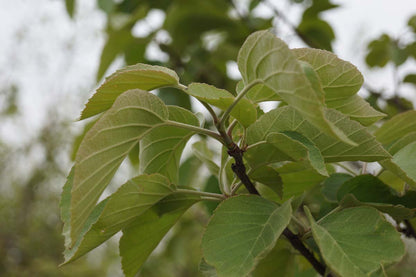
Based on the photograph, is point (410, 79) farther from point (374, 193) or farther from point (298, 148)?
point (298, 148)

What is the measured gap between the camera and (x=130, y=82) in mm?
344

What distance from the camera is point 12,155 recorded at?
6598 millimetres

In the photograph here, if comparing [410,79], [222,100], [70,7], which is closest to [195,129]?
[222,100]

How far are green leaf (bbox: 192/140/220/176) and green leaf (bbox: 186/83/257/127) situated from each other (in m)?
0.15

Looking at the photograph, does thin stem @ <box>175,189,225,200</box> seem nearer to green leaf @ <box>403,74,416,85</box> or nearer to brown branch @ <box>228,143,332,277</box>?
brown branch @ <box>228,143,332,277</box>

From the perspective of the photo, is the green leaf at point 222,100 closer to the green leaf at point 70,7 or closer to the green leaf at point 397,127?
the green leaf at point 397,127

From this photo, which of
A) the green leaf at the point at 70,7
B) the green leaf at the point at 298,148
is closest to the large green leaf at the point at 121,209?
the green leaf at the point at 298,148

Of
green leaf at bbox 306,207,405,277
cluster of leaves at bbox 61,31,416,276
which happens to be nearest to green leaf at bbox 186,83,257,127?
cluster of leaves at bbox 61,31,416,276

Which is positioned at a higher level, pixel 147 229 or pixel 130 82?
pixel 130 82

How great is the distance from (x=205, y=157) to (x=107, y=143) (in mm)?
219

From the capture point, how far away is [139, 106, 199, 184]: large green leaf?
0.39 meters

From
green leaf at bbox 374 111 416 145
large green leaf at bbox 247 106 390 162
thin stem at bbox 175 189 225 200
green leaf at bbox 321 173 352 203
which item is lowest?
green leaf at bbox 321 173 352 203

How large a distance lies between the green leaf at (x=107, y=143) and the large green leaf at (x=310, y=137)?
88 mm

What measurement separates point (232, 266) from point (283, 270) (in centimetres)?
19
